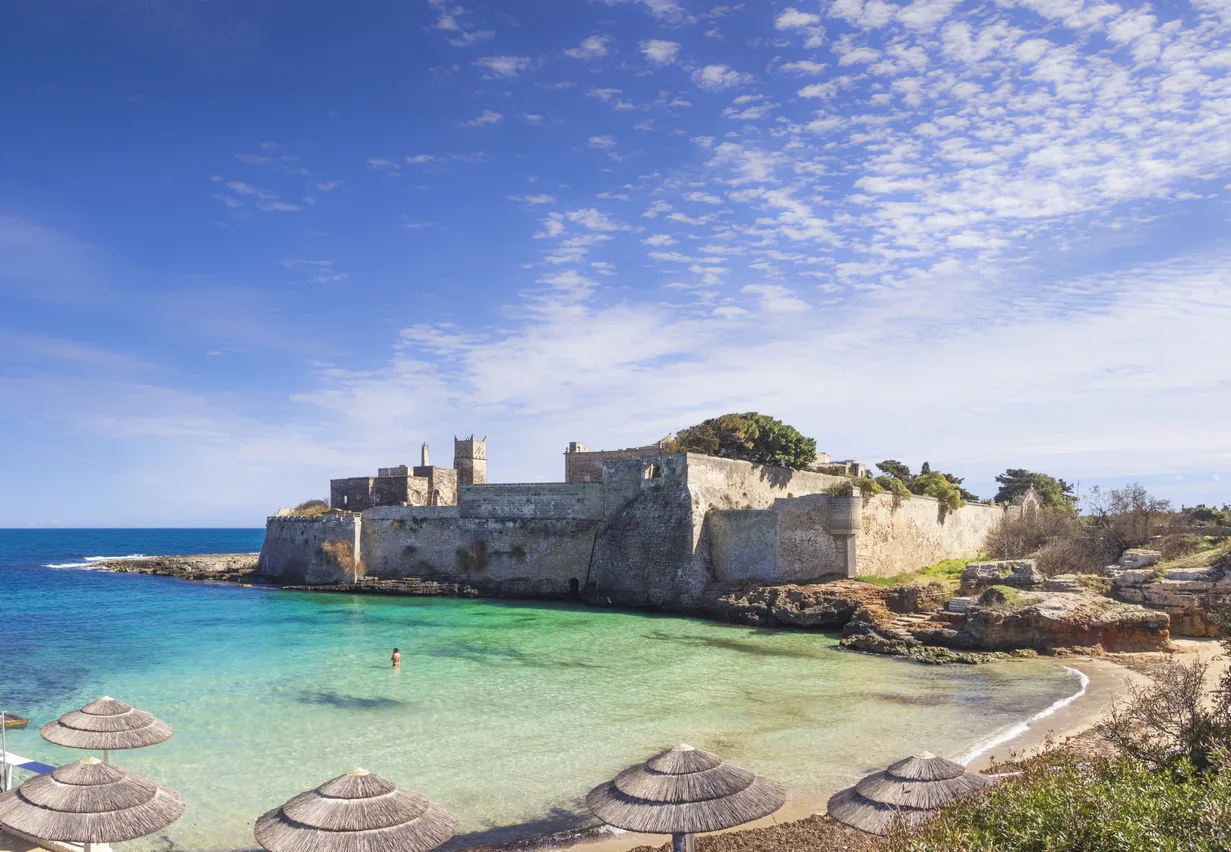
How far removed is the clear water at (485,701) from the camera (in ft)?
36.2

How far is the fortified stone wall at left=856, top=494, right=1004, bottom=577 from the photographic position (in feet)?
97.2

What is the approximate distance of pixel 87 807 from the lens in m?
7.41

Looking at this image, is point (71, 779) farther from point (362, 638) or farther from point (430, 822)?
point (362, 638)

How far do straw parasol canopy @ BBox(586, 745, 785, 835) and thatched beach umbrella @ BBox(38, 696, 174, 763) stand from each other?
18.6ft

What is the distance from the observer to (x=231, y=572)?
4581 centimetres

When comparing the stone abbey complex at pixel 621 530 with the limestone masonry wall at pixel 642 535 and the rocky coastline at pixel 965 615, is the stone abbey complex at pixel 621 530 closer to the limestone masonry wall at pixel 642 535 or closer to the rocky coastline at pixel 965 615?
the limestone masonry wall at pixel 642 535

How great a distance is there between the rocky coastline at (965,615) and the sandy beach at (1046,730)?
0.85m

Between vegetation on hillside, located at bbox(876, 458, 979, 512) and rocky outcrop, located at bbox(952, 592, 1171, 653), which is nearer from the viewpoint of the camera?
rocky outcrop, located at bbox(952, 592, 1171, 653)

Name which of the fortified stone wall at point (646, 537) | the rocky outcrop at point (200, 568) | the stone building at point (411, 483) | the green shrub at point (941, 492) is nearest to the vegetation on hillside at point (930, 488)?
the green shrub at point (941, 492)

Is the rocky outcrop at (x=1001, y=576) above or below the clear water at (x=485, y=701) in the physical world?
above

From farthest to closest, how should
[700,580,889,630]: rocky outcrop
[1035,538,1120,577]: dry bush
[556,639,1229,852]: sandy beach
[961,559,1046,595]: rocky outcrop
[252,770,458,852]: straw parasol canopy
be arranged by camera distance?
[1035,538,1120,577]: dry bush, [700,580,889,630]: rocky outcrop, [961,559,1046,595]: rocky outcrop, [556,639,1229,852]: sandy beach, [252,770,458,852]: straw parasol canopy

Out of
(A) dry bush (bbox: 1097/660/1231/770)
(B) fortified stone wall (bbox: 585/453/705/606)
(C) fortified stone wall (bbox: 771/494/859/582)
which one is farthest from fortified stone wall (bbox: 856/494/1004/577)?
(A) dry bush (bbox: 1097/660/1231/770)

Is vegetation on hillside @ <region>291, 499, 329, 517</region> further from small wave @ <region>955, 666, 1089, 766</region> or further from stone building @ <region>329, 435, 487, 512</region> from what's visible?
small wave @ <region>955, 666, 1089, 766</region>

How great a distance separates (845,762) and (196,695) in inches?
514
